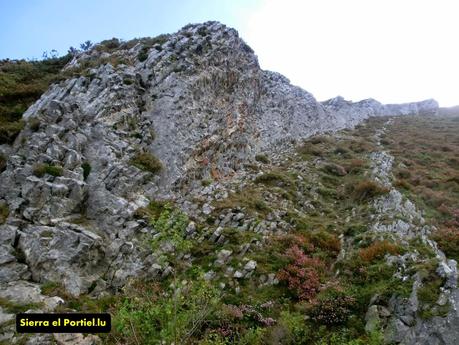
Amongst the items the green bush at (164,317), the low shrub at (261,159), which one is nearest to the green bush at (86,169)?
the green bush at (164,317)

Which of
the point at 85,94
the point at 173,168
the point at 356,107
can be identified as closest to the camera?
the point at 173,168

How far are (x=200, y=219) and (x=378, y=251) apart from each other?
957cm

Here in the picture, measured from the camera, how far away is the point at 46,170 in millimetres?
19453

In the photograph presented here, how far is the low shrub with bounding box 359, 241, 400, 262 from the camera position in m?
17.4

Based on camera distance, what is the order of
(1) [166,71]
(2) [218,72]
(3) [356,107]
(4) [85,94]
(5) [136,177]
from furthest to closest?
(3) [356,107] → (2) [218,72] → (1) [166,71] → (4) [85,94] → (5) [136,177]

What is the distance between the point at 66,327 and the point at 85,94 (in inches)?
714

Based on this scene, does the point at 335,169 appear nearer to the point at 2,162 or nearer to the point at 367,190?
the point at 367,190

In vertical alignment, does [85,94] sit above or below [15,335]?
above

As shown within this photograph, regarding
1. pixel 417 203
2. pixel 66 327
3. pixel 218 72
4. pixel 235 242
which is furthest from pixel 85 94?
pixel 417 203

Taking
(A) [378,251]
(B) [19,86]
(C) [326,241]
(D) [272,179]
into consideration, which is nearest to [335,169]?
(D) [272,179]

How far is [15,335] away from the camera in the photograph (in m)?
12.4

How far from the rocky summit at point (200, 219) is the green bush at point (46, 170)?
0.07 meters

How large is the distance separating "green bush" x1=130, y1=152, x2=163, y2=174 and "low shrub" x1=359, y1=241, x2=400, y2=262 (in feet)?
43.1

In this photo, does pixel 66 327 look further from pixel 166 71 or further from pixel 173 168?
pixel 166 71
